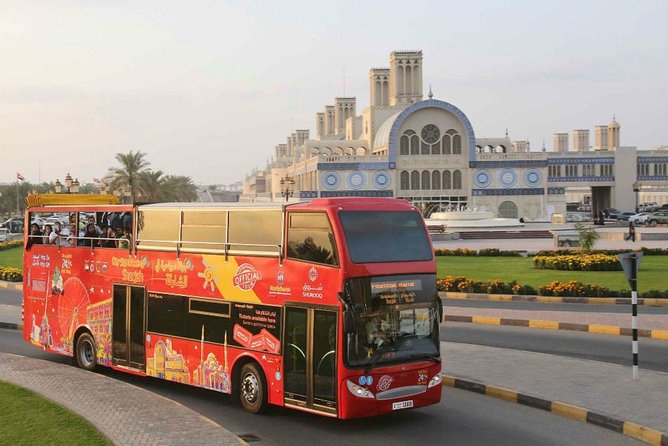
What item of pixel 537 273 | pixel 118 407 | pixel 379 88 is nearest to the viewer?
pixel 118 407

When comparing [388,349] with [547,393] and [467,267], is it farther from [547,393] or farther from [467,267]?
[467,267]

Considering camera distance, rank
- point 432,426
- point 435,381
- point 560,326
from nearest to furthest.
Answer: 1. point 432,426
2. point 435,381
3. point 560,326

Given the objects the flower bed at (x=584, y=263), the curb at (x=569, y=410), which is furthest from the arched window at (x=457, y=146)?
the curb at (x=569, y=410)

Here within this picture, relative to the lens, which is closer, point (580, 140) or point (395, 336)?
point (395, 336)

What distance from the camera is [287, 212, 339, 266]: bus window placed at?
1054 centimetres

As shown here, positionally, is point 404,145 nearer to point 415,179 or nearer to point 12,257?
point 415,179

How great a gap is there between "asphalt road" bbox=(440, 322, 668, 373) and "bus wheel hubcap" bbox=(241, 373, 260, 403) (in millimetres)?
7066

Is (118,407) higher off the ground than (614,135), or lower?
lower

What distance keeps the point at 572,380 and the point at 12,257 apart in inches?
1594

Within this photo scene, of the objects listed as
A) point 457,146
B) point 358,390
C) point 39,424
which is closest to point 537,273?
point 358,390

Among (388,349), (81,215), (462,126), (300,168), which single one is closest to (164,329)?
(81,215)

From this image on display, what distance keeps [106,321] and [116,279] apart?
0.87m

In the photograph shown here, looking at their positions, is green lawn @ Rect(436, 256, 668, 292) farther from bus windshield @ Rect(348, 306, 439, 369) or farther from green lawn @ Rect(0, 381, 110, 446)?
green lawn @ Rect(0, 381, 110, 446)

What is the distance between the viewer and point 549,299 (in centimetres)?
2411
